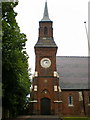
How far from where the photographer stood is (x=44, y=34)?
4250cm

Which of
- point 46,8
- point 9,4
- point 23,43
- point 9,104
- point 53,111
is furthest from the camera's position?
point 46,8

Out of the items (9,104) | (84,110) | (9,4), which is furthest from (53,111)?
(9,4)

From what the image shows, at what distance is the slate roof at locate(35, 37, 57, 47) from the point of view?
40.9 m

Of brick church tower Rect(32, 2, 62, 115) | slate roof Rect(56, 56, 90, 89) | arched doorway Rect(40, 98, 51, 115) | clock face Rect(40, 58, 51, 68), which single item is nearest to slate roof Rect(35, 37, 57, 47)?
brick church tower Rect(32, 2, 62, 115)

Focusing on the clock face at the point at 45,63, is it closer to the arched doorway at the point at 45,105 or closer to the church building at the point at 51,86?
the church building at the point at 51,86

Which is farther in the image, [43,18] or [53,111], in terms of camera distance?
[43,18]

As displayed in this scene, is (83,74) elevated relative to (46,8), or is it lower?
lower

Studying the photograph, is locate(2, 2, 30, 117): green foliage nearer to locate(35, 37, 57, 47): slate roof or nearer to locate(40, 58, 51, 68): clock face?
locate(40, 58, 51, 68): clock face

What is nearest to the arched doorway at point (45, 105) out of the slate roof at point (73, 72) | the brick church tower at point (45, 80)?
the brick church tower at point (45, 80)

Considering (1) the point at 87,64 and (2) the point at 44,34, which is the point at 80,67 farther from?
(2) the point at 44,34

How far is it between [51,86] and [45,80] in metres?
1.47

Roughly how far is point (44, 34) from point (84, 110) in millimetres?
15365

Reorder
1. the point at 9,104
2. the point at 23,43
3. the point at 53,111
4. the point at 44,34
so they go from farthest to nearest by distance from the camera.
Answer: the point at 44,34
the point at 53,111
the point at 9,104
the point at 23,43

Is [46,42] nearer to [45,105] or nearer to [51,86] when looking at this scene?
[51,86]
